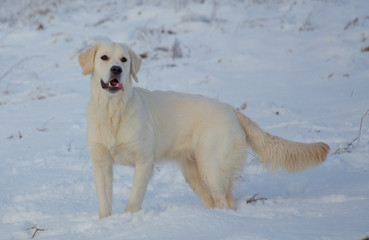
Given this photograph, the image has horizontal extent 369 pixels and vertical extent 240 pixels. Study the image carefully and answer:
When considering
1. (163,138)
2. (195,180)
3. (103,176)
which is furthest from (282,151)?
(103,176)

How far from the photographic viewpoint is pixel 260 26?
11.8 m

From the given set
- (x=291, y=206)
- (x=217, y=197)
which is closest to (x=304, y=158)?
(x=291, y=206)

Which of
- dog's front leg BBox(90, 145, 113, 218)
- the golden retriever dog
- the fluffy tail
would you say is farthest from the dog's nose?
the fluffy tail

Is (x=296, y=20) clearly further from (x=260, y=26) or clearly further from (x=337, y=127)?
(x=337, y=127)

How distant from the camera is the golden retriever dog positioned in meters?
3.79

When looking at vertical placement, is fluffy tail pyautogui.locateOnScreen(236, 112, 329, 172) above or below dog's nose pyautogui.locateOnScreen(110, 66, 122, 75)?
below

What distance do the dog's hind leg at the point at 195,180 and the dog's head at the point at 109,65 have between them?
0.99m

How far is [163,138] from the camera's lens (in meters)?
4.16

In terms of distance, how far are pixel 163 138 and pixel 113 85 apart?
70 cm

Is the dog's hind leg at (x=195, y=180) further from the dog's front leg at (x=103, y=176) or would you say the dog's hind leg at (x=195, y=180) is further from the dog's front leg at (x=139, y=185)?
the dog's front leg at (x=103, y=176)

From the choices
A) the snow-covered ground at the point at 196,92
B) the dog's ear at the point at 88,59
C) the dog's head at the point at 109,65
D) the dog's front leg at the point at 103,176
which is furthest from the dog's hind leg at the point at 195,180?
the dog's ear at the point at 88,59

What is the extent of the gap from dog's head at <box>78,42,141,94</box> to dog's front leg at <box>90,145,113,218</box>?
0.51 metres

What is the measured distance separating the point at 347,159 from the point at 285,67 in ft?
14.7

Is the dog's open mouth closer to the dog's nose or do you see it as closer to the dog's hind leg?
the dog's nose
